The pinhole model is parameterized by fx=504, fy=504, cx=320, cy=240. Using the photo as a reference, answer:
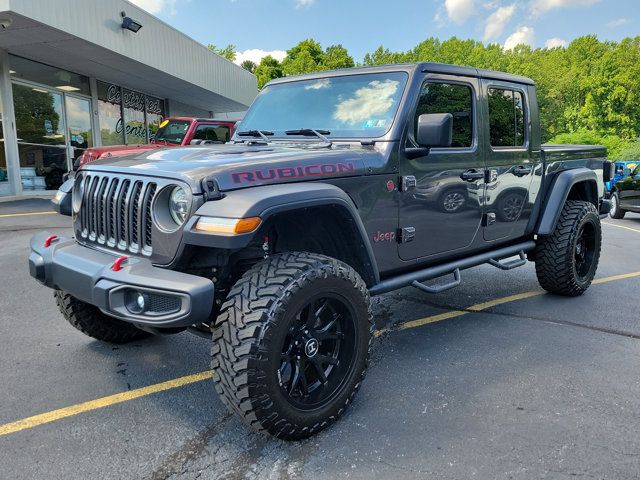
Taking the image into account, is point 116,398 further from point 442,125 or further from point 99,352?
point 442,125

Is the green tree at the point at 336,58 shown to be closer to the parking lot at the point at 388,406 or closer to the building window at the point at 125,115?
the building window at the point at 125,115

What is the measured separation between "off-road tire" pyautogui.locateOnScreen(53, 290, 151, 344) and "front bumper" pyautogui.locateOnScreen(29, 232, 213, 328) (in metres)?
0.75

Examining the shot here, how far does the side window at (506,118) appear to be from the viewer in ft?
13.7

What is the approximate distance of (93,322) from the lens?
3.52 metres

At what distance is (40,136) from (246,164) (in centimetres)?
1405

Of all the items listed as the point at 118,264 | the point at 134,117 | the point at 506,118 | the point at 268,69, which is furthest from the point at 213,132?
the point at 268,69

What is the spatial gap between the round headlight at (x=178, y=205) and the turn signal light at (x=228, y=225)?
0.18 meters

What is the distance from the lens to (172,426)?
272 centimetres

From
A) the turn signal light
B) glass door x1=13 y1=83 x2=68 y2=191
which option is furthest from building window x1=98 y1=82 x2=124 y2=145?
the turn signal light

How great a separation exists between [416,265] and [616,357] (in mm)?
1629

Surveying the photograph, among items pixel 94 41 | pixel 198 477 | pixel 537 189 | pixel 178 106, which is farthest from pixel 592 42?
pixel 198 477

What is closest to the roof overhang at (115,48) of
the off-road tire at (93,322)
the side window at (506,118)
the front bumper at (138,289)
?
the off-road tire at (93,322)

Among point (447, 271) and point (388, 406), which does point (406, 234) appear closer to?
point (447, 271)

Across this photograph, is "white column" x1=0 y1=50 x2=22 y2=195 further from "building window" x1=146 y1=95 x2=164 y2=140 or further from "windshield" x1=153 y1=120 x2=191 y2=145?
"building window" x1=146 y1=95 x2=164 y2=140
